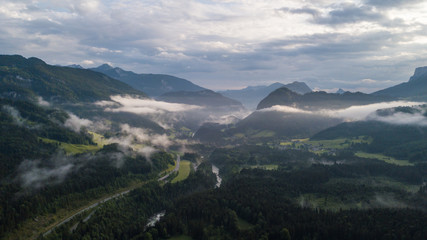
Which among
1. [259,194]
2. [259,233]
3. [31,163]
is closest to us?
[259,233]

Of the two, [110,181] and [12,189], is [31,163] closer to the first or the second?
[12,189]

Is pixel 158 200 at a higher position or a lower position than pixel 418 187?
lower

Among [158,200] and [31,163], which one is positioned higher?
[31,163]

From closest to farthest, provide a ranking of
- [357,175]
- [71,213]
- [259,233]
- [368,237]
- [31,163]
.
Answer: [368,237], [259,233], [71,213], [31,163], [357,175]

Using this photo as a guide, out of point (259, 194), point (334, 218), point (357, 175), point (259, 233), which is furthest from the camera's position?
point (357, 175)

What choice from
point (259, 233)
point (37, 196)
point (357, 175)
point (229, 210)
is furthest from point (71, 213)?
point (357, 175)

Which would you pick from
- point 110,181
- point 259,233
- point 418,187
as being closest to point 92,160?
point 110,181

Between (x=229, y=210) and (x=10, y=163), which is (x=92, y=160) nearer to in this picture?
(x=10, y=163)

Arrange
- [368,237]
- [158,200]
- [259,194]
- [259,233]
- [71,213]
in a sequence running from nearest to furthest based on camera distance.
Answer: [368,237] < [259,233] < [71,213] < [259,194] < [158,200]

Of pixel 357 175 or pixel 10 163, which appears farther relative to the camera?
pixel 357 175
